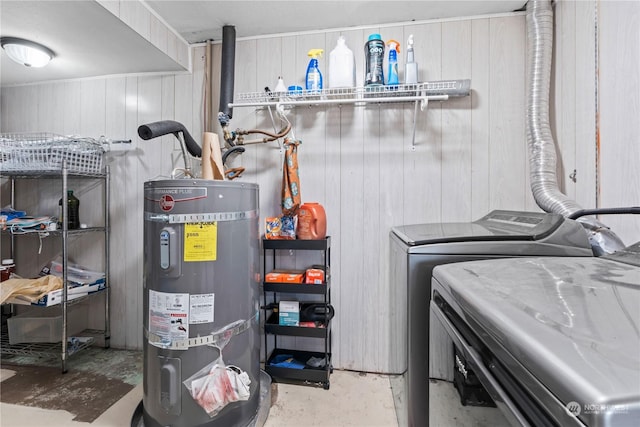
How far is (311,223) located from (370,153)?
1.97 ft

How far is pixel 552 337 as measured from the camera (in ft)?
1.29

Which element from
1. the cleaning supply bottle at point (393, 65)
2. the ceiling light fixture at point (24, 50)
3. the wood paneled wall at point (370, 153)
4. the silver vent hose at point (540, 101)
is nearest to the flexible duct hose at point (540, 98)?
the silver vent hose at point (540, 101)

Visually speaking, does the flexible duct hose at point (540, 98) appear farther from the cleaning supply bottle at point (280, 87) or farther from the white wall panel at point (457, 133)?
the cleaning supply bottle at point (280, 87)

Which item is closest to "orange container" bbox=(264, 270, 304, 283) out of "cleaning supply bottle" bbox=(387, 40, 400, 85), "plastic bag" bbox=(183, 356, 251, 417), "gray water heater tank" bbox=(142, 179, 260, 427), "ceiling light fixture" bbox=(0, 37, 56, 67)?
"gray water heater tank" bbox=(142, 179, 260, 427)

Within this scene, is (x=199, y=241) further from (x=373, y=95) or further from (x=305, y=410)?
(x=373, y=95)

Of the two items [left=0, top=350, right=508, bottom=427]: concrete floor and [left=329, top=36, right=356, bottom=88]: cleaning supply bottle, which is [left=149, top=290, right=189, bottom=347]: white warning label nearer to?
[left=0, top=350, right=508, bottom=427]: concrete floor

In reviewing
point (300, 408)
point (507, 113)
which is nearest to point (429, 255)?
point (300, 408)

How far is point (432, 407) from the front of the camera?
0.93 m

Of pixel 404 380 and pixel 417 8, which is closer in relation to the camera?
pixel 404 380

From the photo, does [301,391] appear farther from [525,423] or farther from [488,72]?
[488,72]

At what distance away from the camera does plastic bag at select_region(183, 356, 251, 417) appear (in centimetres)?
120

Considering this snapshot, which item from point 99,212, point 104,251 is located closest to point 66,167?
point 99,212

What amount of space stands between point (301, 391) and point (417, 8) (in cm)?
232

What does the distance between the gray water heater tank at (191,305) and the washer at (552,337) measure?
91 cm
